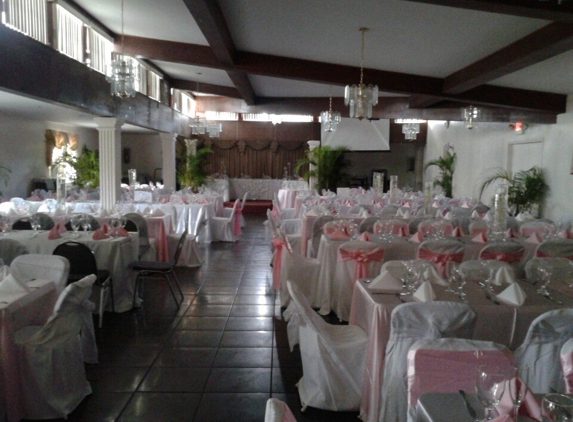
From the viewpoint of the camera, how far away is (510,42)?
5758mm

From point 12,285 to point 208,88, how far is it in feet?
35.9

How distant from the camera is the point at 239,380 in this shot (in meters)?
3.64

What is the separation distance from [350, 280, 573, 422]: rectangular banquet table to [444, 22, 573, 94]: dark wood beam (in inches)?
119

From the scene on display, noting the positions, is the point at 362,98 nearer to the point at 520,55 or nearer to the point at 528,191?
the point at 520,55

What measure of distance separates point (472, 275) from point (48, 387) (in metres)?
3.08

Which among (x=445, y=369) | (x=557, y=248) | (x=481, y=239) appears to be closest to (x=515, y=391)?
(x=445, y=369)

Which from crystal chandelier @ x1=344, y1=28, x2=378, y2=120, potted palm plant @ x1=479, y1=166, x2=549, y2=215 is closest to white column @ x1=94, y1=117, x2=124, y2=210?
crystal chandelier @ x1=344, y1=28, x2=378, y2=120

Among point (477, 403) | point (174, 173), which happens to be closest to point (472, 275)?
point (477, 403)

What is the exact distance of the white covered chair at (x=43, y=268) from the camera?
369cm

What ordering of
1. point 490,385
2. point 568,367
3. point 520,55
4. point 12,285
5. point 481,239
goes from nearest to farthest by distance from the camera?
point 490,385 < point 568,367 < point 12,285 < point 520,55 < point 481,239

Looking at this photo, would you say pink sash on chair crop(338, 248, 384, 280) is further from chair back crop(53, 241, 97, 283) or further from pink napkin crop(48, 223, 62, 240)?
pink napkin crop(48, 223, 62, 240)

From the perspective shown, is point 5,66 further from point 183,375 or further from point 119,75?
point 183,375

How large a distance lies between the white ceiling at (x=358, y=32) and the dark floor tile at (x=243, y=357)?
142 inches

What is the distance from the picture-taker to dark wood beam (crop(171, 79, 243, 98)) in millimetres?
13188
